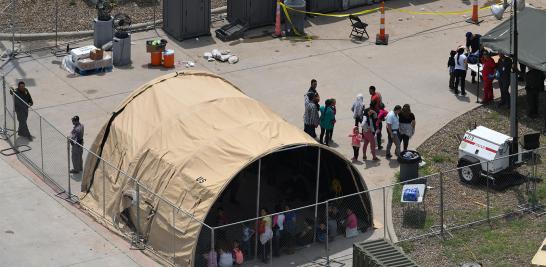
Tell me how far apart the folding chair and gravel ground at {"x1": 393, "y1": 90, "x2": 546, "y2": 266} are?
5.69 meters

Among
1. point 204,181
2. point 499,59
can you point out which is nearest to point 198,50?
point 499,59

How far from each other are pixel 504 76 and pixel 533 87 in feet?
2.47

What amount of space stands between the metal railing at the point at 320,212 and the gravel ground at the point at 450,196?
22 millimetres

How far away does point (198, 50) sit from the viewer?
36281mm

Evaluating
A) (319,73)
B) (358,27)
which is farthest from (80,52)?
(358,27)

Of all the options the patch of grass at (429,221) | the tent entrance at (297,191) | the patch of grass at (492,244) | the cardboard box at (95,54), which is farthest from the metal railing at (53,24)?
the patch of grass at (492,244)

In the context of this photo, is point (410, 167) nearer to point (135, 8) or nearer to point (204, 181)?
point (204, 181)

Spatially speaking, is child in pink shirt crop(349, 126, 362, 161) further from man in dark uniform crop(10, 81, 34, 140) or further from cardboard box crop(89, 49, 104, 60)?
cardboard box crop(89, 49, 104, 60)

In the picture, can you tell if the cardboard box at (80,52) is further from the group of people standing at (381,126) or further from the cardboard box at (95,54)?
the group of people standing at (381,126)

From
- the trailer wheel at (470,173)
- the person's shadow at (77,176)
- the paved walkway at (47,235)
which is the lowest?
the paved walkway at (47,235)

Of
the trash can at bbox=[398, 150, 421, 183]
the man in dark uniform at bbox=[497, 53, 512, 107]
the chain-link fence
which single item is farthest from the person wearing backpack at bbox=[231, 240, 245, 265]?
the man in dark uniform at bbox=[497, 53, 512, 107]

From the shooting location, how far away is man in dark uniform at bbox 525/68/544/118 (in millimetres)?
32350

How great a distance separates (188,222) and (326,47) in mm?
12899

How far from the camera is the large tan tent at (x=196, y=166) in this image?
82.7ft
